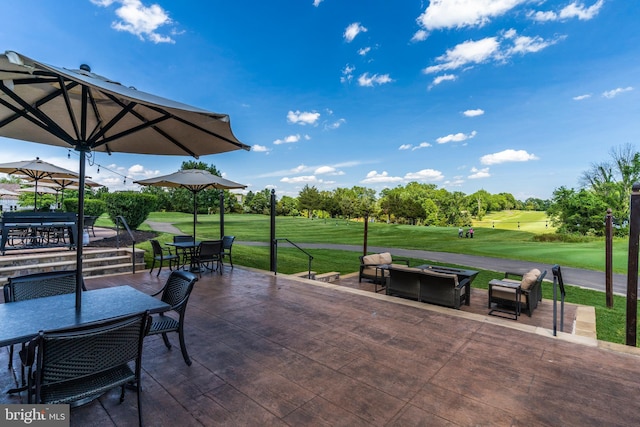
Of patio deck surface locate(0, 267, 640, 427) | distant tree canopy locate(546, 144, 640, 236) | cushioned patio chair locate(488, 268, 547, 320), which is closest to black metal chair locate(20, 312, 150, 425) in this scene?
patio deck surface locate(0, 267, 640, 427)

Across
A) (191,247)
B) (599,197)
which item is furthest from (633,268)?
(599,197)

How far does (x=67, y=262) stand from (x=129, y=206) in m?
7.76

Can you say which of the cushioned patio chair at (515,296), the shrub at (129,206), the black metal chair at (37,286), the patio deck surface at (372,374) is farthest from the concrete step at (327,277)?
the shrub at (129,206)

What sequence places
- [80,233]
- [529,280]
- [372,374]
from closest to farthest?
[80,233] < [372,374] < [529,280]

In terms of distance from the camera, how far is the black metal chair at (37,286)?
247cm

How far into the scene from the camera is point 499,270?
10.7m

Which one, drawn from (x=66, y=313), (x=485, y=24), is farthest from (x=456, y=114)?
(x=66, y=313)

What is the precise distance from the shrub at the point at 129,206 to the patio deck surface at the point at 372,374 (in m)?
11.1

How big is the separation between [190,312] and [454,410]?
3426 mm

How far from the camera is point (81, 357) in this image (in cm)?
156

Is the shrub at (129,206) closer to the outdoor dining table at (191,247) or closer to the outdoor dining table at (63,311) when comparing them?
the outdoor dining table at (191,247)

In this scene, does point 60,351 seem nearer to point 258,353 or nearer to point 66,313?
point 66,313

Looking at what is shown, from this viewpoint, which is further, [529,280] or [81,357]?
[529,280]

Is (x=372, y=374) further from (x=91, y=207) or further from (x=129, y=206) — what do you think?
(x=91, y=207)
